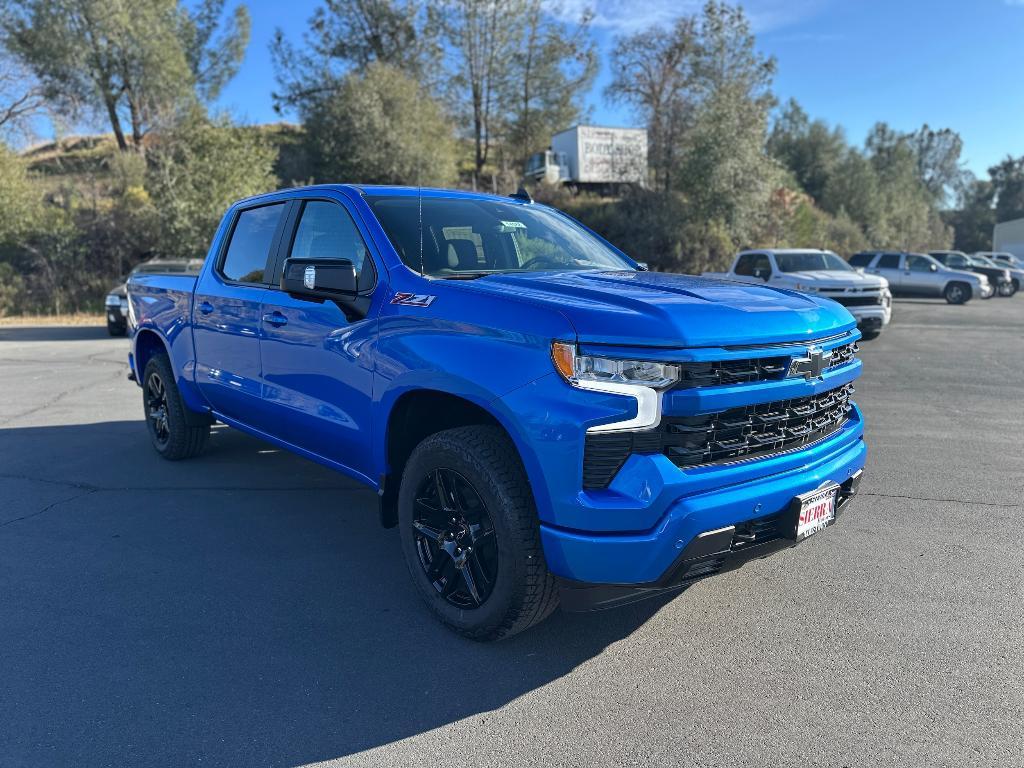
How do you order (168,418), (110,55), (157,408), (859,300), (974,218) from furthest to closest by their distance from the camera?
(974,218)
(110,55)
(859,300)
(157,408)
(168,418)

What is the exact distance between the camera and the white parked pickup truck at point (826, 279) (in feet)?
46.0

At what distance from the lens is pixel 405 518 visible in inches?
134

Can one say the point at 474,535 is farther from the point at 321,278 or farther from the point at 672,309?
the point at 321,278

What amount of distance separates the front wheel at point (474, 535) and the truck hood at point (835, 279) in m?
12.7

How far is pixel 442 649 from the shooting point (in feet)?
10.5

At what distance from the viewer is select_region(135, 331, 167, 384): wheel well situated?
20.2 feet

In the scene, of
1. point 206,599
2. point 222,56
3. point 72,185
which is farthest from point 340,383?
point 222,56

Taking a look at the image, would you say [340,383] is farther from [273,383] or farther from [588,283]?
[588,283]

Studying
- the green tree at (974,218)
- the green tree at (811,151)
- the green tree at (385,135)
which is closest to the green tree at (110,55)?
the green tree at (385,135)

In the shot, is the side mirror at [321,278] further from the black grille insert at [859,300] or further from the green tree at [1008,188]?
the green tree at [1008,188]

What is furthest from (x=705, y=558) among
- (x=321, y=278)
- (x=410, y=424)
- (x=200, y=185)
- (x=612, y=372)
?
(x=200, y=185)

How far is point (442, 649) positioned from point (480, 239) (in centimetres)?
211

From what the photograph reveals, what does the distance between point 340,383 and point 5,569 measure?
2.14 meters

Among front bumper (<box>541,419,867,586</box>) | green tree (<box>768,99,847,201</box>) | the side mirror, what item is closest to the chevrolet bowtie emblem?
front bumper (<box>541,419,867,586</box>)
